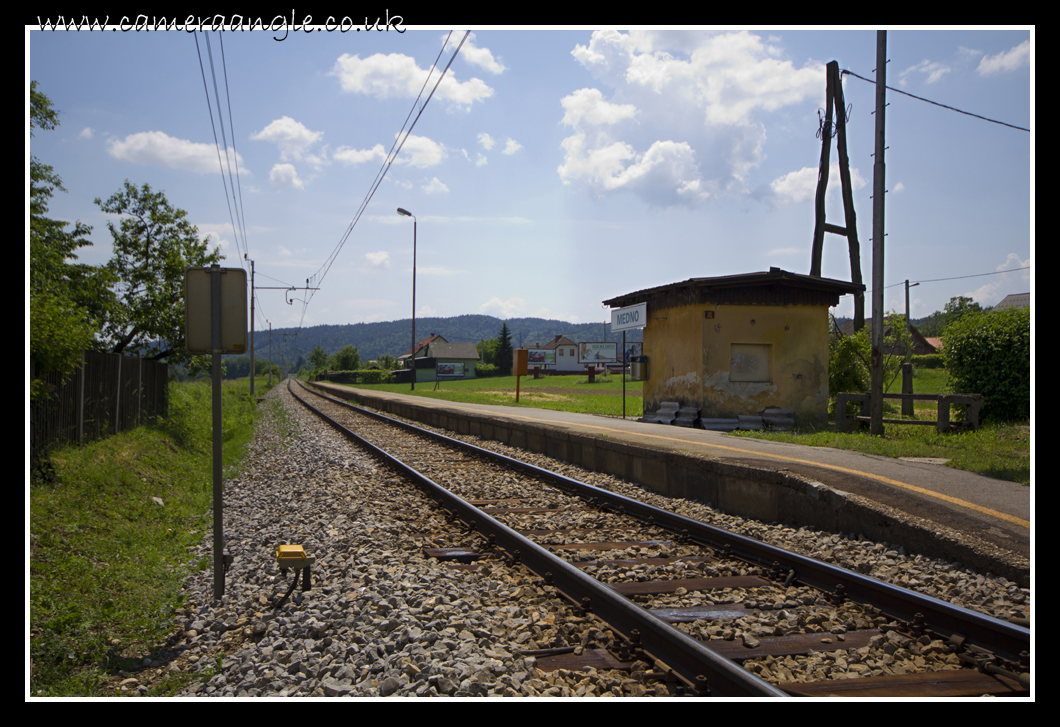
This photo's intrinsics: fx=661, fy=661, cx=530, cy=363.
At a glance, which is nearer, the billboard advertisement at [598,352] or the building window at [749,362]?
the building window at [749,362]

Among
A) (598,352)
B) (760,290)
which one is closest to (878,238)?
(760,290)

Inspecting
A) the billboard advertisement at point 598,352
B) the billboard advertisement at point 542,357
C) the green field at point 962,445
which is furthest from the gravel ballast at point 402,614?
the billboard advertisement at point 598,352

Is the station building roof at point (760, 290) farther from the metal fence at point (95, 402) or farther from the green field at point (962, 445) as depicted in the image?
the metal fence at point (95, 402)

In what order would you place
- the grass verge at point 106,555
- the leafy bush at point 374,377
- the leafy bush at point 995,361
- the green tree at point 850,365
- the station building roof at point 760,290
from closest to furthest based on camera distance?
the grass verge at point 106,555
the leafy bush at point 995,361
the station building roof at point 760,290
the green tree at point 850,365
the leafy bush at point 374,377

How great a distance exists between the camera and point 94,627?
494cm

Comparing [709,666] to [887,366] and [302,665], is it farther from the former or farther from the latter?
[887,366]

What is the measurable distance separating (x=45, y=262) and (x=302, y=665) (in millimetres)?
9614

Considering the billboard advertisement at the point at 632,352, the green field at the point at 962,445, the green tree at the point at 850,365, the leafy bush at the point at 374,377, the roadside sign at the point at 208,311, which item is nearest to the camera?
the roadside sign at the point at 208,311

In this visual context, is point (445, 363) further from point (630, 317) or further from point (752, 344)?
point (752, 344)

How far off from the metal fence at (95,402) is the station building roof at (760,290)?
13029 millimetres

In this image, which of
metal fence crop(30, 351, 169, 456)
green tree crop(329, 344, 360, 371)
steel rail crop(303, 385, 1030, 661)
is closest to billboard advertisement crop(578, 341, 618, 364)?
green tree crop(329, 344, 360, 371)

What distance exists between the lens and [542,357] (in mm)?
127500

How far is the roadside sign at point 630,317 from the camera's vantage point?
1862 centimetres

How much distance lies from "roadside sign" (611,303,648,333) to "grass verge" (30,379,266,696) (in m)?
11.0
